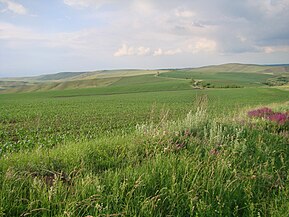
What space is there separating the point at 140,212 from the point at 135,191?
1.77ft

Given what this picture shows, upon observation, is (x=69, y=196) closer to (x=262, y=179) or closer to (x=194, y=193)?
(x=194, y=193)

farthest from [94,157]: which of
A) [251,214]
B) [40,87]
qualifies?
[40,87]

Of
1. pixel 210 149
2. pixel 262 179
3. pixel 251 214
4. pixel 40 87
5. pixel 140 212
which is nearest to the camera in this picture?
pixel 140 212

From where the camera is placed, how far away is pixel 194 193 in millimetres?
3537

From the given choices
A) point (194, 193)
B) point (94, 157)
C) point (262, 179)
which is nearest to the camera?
point (194, 193)

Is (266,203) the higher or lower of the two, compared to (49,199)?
lower

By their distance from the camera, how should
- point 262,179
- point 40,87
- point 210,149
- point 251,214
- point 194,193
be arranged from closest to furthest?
1. point 251,214
2. point 194,193
3. point 262,179
4. point 210,149
5. point 40,87

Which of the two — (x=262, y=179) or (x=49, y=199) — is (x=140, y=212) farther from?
(x=262, y=179)

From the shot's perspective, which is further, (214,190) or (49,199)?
(214,190)

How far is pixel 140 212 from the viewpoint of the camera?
302cm

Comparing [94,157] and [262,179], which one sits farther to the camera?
[94,157]

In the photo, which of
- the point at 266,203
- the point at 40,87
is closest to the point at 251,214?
the point at 266,203

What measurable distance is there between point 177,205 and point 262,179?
6.18 feet

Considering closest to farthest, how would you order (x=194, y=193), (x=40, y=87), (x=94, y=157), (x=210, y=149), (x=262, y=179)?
(x=194, y=193)
(x=262, y=179)
(x=94, y=157)
(x=210, y=149)
(x=40, y=87)
